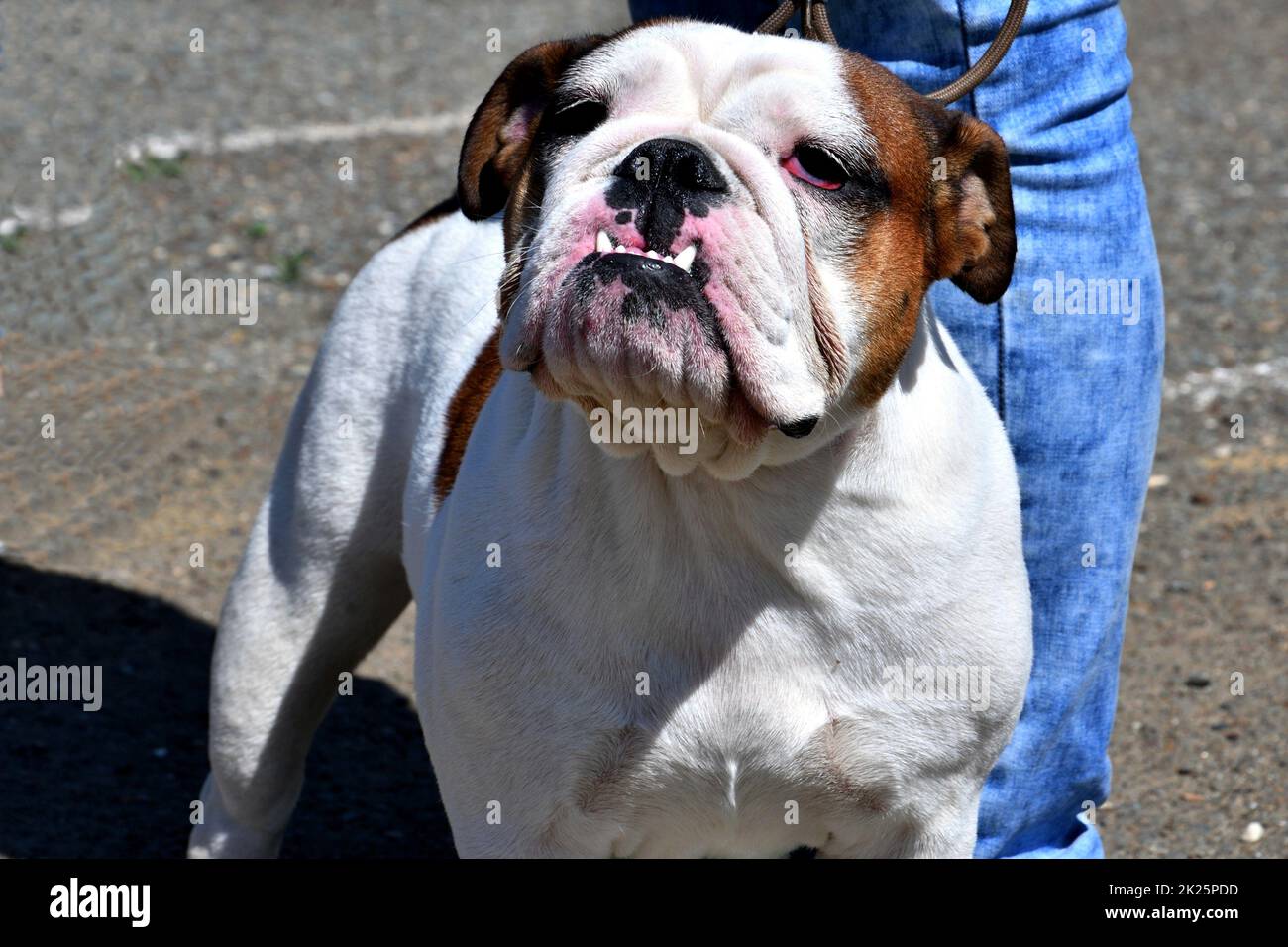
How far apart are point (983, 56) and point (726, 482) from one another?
1.11m

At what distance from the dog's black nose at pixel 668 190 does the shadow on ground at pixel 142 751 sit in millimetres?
2592

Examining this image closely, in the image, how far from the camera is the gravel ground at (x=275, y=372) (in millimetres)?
5008

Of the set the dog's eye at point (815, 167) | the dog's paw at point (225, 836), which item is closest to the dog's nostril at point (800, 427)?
the dog's eye at point (815, 167)

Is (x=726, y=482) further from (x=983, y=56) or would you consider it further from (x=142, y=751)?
(x=142, y=751)

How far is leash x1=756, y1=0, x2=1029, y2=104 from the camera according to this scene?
10.9 ft

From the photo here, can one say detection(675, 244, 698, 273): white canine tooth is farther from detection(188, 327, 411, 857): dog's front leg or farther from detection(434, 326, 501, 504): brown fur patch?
detection(188, 327, 411, 857): dog's front leg

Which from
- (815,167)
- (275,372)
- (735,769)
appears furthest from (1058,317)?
(275,372)

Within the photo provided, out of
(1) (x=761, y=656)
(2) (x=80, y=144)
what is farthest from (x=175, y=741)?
(2) (x=80, y=144)

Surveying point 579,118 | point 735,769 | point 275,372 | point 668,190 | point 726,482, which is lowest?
point 735,769

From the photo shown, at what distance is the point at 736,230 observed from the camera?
2.67 m

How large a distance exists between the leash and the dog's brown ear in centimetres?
17

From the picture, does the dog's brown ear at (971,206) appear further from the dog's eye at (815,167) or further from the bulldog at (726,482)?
the dog's eye at (815,167)

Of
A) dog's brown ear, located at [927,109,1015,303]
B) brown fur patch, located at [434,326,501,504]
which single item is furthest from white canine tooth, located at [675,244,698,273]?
brown fur patch, located at [434,326,501,504]

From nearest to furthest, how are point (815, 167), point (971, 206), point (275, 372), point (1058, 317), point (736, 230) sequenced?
1. point (736, 230)
2. point (815, 167)
3. point (971, 206)
4. point (1058, 317)
5. point (275, 372)
